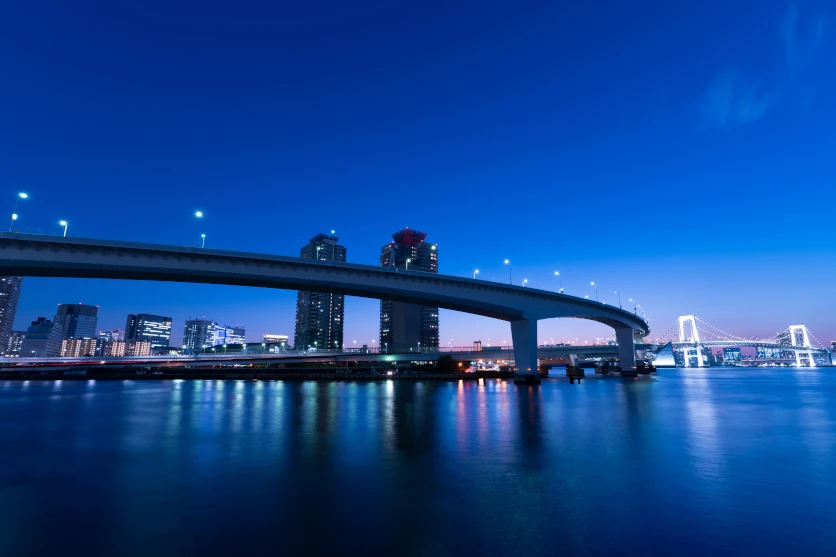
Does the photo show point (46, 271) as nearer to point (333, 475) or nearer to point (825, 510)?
point (333, 475)

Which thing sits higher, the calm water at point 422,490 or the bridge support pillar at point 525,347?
the bridge support pillar at point 525,347

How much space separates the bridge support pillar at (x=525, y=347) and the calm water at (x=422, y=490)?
4179 centimetres

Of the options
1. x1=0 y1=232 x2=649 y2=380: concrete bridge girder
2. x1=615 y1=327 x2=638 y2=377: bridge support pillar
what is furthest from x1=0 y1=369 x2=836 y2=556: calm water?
x1=615 y1=327 x2=638 y2=377: bridge support pillar

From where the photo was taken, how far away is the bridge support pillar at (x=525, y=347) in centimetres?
6806

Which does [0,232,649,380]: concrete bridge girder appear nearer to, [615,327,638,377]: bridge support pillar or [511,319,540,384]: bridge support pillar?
[511,319,540,384]: bridge support pillar

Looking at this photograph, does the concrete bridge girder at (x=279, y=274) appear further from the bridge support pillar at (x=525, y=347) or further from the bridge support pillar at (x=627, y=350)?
the bridge support pillar at (x=627, y=350)

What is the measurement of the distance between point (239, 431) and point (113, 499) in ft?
43.1

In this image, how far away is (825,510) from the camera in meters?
11.1

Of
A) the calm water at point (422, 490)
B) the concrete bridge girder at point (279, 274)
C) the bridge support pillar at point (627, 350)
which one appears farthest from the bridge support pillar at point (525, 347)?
the bridge support pillar at point (627, 350)

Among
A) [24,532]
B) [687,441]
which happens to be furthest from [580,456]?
[24,532]

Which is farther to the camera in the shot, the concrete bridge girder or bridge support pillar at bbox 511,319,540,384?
bridge support pillar at bbox 511,319,540,384

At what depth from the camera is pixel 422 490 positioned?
1254 cm

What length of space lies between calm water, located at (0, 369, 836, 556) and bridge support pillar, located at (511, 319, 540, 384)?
Answer: 4179cm

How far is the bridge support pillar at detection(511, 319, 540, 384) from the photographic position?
68.1 metres
